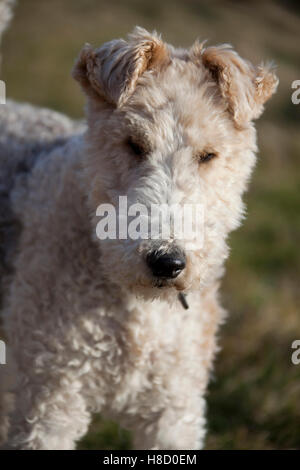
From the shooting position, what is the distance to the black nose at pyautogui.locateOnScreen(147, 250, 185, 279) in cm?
255

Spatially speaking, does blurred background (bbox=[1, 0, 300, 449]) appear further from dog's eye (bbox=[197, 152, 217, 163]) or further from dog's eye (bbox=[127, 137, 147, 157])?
dog's eye (bbox=[127, 137, 147, 157])

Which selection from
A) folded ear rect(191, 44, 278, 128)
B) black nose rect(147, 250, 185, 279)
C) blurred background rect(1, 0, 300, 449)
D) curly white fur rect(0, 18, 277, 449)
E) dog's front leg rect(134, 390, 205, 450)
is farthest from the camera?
blurred background rect(1, 0, 300, 449)

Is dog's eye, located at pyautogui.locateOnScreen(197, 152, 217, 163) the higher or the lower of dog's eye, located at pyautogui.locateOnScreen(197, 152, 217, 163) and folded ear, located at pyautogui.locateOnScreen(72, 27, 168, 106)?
the lower

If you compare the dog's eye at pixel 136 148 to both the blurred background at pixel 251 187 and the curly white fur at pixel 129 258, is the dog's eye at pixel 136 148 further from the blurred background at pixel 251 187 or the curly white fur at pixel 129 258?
the blurred background at pixel 251 187

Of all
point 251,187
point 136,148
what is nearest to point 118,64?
point 136,148

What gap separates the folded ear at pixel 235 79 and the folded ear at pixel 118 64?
22 centimetres

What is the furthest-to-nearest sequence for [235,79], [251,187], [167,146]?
[251,187]
[235,79]
[167,146]

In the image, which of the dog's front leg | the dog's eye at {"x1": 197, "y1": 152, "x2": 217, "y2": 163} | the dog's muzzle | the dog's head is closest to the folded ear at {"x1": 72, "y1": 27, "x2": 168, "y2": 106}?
the dog's head

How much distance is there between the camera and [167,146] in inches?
113

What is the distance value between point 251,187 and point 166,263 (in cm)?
931

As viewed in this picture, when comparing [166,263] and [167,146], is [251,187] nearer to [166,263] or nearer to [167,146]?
[167,146]

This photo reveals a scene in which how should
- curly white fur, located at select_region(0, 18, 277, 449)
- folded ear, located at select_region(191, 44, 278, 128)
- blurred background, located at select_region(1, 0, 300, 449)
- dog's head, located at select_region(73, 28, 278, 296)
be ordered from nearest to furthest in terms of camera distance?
dog's head, located at select_region(73, 28, 278, 296) → curly white fur, located at select_region(0, 18, 277, 449) → folded ear, located at select_region(191, 44, 278, 128) → blurred background, located at select_region(1, 0, 300, 449)

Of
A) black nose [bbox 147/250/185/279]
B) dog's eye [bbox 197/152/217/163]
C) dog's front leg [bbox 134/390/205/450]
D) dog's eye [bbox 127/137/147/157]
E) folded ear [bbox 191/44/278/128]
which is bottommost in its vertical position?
dog's front leg [bbox 134/390/205/450]

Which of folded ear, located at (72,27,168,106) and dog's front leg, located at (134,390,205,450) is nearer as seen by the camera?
folded ear, located at (72,27,168,106)
